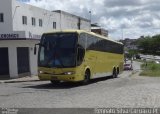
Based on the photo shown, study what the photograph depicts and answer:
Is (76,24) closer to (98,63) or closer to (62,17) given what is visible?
(62,17)

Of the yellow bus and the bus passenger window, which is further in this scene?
the bus passenger window

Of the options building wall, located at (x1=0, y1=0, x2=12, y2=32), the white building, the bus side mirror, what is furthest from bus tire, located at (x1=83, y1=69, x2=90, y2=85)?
building wall, located at (x1=0, y1=0, x2=12, y2=32)

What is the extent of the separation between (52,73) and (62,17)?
107 feet

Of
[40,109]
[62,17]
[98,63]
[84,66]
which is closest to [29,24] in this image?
[62,17]

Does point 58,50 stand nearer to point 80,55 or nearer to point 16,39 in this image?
point 80,55

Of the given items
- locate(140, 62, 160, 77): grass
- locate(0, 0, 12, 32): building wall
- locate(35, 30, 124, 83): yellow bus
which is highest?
locate(0, 0, 12, 32): building wall

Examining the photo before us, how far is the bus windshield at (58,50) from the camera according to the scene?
80.6 ft

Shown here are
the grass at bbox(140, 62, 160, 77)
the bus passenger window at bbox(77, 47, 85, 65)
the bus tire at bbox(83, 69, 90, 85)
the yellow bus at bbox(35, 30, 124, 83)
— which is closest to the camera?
the yellow bus at bbox(35, 30, 124, 83)

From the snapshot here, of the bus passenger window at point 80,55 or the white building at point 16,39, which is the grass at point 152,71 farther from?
the bus passenger window at point 80,55

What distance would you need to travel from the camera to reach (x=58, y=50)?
24.7m

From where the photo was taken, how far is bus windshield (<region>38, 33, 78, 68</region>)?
967 inches

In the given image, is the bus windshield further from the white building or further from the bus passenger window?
the white building

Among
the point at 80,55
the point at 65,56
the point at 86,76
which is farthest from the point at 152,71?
the point at 65,56

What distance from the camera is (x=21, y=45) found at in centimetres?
3916
